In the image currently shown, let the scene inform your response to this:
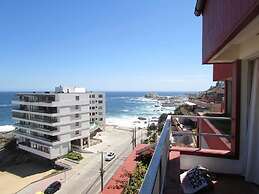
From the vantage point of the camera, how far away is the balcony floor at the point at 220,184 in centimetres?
436

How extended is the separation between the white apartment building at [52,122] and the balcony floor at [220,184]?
31919 millimetres

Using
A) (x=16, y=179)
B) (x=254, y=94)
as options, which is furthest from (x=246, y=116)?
(x=16, y=179)

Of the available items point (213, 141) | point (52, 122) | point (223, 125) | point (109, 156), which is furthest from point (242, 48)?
point (52, 122)

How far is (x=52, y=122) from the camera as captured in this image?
36.6 metres

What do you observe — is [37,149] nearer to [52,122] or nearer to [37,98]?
[52,122]

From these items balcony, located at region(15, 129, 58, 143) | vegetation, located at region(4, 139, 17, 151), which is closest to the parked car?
balcony, located at region(15, 129, 58, 143)

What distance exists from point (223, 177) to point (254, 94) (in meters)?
1.77

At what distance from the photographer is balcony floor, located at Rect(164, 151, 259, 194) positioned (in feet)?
14.3

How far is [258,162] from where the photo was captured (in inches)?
190

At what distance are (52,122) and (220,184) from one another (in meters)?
33.7

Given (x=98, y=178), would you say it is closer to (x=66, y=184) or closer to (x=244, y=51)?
(x=66, y=184)

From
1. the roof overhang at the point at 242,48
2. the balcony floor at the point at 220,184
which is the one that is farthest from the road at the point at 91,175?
the roof overhang at the point at 242,48

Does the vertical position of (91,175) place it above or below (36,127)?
below

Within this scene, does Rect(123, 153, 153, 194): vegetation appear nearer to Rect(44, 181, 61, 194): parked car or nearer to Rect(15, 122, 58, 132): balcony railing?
Rect(44, 181, 61, 194): parked car
